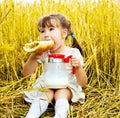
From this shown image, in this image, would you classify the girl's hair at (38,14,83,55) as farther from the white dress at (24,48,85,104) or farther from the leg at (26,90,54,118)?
the leg at (26,90,54,118)

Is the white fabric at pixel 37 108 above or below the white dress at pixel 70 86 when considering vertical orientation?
below

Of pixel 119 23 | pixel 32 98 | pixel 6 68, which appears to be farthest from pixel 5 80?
pixel 119 23

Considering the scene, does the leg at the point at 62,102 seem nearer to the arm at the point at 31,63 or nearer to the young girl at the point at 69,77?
the young girl at the point at 69,77

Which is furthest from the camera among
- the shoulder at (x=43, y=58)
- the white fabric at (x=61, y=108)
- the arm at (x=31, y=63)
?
the shoulder at (x=43, y=58)

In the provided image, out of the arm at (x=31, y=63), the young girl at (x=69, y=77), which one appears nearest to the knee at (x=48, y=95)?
the young girl at (x=69, y=77)

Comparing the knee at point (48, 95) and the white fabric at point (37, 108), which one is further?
the knee at point (48, 95)

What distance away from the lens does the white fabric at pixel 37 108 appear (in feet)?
6.53

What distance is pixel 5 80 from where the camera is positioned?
257 centimetres

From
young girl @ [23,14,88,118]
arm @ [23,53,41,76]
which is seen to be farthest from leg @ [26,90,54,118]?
arm @ [23,53,41,76]

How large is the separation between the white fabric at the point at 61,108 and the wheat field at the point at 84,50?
61 millimetres

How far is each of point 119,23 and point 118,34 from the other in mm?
77

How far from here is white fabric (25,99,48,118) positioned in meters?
1.99

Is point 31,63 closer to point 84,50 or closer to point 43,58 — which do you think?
point 43,58

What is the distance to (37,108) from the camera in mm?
2035
